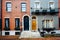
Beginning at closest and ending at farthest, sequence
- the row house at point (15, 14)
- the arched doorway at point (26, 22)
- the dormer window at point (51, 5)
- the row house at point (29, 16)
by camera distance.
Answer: the row house at point (29, 16)
the dormer window at point (51, 5)
the row house at point (15, 14)
the arched doorway at point (26, 22)

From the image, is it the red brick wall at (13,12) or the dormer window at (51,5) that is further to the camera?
the red brick wall at (13,12)

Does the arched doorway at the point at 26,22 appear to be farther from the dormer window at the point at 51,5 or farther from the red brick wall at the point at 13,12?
the dormer window at the point at 51,5

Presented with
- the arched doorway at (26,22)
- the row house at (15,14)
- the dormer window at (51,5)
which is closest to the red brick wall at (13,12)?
the row house at (15,14)

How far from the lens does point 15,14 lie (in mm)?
28203

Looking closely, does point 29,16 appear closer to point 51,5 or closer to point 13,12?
point 13,12

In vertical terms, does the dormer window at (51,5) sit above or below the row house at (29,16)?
above

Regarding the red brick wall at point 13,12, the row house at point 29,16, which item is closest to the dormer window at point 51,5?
the row house at point 29,16

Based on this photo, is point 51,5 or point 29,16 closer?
point 51,5

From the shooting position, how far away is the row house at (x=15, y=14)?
2808 centimetres

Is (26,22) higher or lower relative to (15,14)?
lower

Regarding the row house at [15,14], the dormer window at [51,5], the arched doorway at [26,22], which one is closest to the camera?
the dormer window at [51,5]

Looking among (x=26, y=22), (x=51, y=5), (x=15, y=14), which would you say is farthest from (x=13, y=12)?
(x=51, y=5)

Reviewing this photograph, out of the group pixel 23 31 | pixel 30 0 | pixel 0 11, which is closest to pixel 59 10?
pixel 30 0

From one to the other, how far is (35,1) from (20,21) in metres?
4.01
